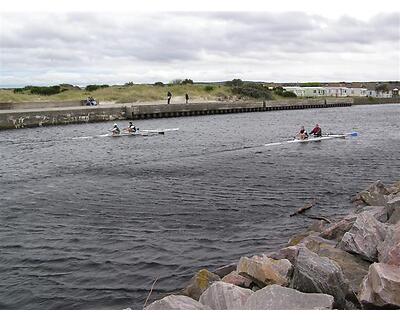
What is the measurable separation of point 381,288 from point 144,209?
44.2 ft

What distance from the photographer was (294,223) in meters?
16.6

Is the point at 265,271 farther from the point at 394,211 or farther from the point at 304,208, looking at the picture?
the point at 304,208

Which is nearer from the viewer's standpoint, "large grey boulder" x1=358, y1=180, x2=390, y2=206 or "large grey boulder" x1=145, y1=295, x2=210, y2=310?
"large grey boulder" x1=145, y1=295, x2=210, y2=310

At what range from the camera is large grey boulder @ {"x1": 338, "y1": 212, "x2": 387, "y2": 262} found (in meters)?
9.32

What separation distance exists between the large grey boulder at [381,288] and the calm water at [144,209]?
19.0ft

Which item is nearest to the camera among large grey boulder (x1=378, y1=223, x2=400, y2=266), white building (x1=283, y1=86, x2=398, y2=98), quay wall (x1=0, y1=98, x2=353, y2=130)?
large grey boulder (x1=378, y1=223, x2=400, y2=266)

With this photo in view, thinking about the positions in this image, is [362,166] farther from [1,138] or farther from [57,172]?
[1,138]

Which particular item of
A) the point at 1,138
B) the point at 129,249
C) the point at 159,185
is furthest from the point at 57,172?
the point at 1,138

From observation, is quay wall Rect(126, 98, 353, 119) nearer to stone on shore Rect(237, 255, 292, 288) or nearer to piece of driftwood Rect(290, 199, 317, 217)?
piece of driftwood Rect(290, 199, 317, 217)

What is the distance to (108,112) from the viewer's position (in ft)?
228

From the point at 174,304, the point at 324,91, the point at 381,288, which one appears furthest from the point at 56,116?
the point at 324,91

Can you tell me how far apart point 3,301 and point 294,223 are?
9.87m

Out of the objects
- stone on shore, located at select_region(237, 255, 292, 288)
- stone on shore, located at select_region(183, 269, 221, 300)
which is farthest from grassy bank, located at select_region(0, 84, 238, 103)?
stone on shore, located at select_region(237, 255, 292, 288)

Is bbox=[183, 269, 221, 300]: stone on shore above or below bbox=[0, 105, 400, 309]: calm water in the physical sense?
above
